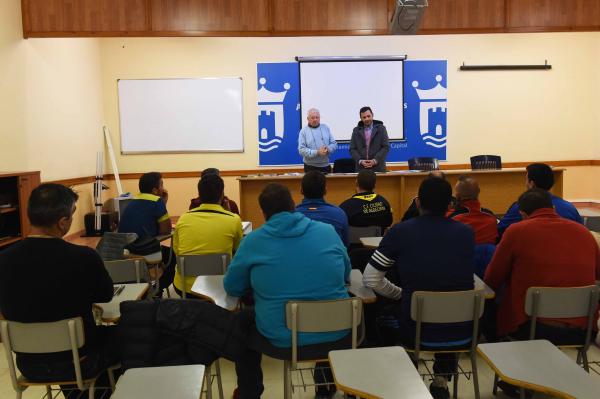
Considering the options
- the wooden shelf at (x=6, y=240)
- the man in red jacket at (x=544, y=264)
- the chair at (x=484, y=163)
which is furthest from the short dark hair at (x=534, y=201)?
the wooden shelf at (x=6, y=240)

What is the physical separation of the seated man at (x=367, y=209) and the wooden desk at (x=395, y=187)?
215 cm

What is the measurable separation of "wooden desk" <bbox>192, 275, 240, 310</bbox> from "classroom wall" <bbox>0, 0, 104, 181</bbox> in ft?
13.9

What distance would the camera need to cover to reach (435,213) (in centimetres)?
245

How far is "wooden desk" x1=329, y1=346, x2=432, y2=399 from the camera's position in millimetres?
1606

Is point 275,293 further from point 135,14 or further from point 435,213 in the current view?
point 135,14

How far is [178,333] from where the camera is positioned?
7.99ft

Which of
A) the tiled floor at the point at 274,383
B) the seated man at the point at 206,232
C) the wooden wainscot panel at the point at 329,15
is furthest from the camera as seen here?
the wooden wainscot panel at the point at 329,15

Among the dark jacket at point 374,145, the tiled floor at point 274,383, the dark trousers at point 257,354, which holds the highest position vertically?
the dark jacket at point 374,145

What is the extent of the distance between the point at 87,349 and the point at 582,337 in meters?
2.32

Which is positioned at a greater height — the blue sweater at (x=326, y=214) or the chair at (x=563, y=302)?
the blue sweater at (x=326, y=214)

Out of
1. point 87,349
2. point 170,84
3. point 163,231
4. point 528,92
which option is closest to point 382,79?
point 528,92

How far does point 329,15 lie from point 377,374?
18.8 feet

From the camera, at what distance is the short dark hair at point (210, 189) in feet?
10.8

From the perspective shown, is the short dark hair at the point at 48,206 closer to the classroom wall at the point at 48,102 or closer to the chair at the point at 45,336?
the chair at the point at 45,336
